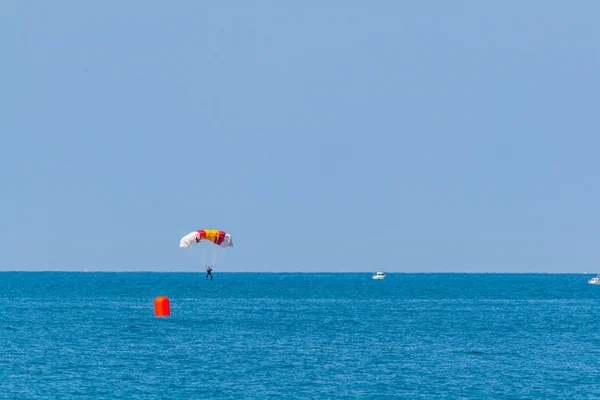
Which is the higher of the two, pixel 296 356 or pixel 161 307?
pixel 161 307

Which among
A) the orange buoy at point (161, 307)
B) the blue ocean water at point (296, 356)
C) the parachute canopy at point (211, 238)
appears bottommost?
the blue ocean water at point (296, 356)

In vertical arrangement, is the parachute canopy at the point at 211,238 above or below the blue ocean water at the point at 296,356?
above

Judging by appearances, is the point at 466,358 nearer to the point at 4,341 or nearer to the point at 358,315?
the point at 4,341

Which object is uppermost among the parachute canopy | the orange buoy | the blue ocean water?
the parachute canopy

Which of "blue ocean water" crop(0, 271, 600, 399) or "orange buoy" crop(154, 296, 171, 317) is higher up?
"orange buoy" crop(154, 296, 171, 317)

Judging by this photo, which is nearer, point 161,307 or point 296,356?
point 296,356

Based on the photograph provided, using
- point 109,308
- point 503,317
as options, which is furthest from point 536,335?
point 109,308

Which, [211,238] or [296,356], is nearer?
[296,356]

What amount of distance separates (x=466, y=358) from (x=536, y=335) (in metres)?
20.1

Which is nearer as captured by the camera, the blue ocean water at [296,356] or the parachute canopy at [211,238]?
the blue ocean water at [296,356]

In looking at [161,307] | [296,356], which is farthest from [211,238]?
[296,356]

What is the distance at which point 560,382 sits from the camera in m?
59.1

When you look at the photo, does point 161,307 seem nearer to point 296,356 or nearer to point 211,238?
point 211,238

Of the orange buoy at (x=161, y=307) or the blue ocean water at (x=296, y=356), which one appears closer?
the blue ocean water at (x=296, y=356)
